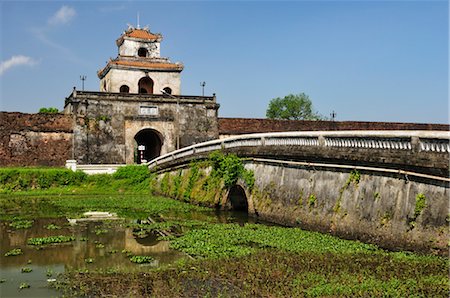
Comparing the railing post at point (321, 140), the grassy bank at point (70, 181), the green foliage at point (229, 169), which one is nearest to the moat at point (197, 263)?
the green foliage at point (229, 169)

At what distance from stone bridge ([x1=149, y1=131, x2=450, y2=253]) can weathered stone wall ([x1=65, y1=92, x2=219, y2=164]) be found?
18.3 meters

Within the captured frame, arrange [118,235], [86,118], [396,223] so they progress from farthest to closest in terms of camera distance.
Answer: [86,118] → [118,235] → [396,223]

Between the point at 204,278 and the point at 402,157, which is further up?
the point at 402,157

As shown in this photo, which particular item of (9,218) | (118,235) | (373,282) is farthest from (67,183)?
(373,282)

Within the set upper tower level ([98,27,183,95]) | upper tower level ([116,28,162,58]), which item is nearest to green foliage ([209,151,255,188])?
upper tower level ([98,27,183,95])

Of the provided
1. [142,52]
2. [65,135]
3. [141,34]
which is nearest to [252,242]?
[65,135]

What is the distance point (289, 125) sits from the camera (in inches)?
1596

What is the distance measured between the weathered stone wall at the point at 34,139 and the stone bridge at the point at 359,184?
19.8 m

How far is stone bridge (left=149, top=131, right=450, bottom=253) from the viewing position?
10141 mm

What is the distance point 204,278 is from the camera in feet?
28.7

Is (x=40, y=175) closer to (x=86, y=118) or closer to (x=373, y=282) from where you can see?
(x=86, y=118)

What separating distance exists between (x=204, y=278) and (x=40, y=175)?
72.7 ft

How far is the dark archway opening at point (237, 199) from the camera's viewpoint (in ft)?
65.6

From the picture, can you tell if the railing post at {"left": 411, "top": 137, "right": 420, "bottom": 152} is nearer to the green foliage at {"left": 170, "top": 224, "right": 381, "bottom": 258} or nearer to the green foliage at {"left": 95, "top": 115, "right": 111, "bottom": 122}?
the green foliage at {"left": 170, "top": 224, "right": 381, "bottom": 258}
